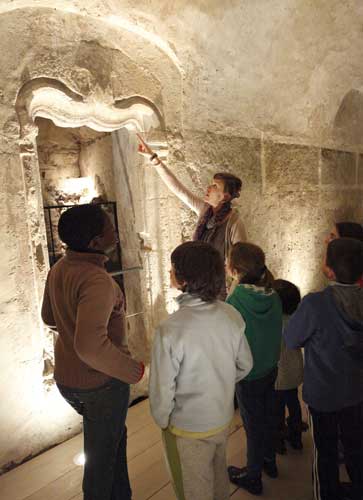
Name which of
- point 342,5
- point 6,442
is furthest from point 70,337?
point 342,5

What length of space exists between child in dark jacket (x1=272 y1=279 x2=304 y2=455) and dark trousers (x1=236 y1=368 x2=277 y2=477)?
299 mm

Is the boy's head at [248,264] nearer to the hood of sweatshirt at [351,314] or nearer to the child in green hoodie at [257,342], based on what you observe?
the child in green hoodie at [257,342]

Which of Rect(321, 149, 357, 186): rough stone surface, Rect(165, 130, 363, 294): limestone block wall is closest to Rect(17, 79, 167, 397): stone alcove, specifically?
Rect(165, 130, 363, 294): limestone block wall

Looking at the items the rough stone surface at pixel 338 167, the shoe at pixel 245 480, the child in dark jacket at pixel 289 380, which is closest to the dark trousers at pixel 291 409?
the child in dark jacket at pixel 289 380

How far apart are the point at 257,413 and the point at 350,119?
14.0 ft

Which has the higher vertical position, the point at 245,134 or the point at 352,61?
the point at 352,61

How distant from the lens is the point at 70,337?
1.51 metres

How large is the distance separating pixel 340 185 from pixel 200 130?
2555 millimetres

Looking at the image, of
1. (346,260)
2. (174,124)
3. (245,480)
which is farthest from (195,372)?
(174,124)

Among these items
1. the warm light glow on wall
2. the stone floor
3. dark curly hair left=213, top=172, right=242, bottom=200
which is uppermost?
the warm light glow on wall

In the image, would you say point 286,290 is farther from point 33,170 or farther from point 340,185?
point 340,185

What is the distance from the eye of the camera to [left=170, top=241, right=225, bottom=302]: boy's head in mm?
1397

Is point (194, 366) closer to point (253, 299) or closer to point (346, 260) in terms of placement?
point (253, 299)

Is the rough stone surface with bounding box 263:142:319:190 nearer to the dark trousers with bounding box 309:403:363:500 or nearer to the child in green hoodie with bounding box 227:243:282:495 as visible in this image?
the child in green hoodie with bounding box 227:243:282:495
